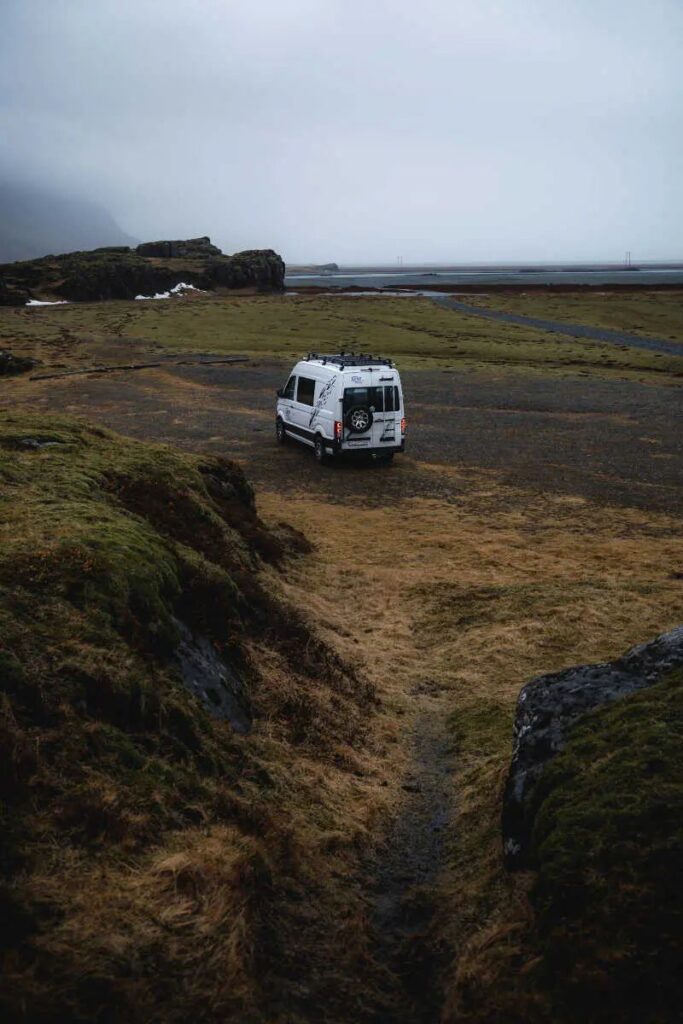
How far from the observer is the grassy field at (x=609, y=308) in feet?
259

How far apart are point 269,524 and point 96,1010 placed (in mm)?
13004

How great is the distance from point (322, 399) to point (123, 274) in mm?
94583

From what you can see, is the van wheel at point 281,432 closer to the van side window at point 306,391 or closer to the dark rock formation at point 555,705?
the van side window at point 306,391

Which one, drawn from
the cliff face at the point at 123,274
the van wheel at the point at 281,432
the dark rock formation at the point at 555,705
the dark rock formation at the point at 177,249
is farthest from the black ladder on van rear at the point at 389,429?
the dark rock formation at the point at 177,249

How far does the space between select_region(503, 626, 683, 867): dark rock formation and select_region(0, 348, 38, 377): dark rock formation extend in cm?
4450

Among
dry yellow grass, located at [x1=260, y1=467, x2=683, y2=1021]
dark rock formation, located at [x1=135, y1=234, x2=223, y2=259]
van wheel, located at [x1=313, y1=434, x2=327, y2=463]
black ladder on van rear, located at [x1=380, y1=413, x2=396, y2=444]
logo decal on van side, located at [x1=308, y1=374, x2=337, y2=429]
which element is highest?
dark rock formation, located at [x1=135, y1=234, x2=223, y2=259]

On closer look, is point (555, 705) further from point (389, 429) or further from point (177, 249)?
point (177, 249)

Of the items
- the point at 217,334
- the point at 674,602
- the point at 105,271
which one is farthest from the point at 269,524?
the point at 105,271

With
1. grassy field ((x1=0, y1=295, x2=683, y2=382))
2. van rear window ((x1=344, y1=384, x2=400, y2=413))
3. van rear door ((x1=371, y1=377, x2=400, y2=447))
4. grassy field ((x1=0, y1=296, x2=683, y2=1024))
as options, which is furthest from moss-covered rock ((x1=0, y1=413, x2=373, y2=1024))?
grassy field ((x1=0, y1=295, x2=683, y2=382))

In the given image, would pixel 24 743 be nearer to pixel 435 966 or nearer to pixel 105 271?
pixel 435 966

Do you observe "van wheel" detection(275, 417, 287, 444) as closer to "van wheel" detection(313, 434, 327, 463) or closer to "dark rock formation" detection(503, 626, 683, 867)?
"van wheel" detection(313, 434, 327, 463)

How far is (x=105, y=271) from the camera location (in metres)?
108

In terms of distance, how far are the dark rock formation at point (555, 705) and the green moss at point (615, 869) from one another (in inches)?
12.3

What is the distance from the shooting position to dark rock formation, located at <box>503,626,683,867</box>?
6.00 m
